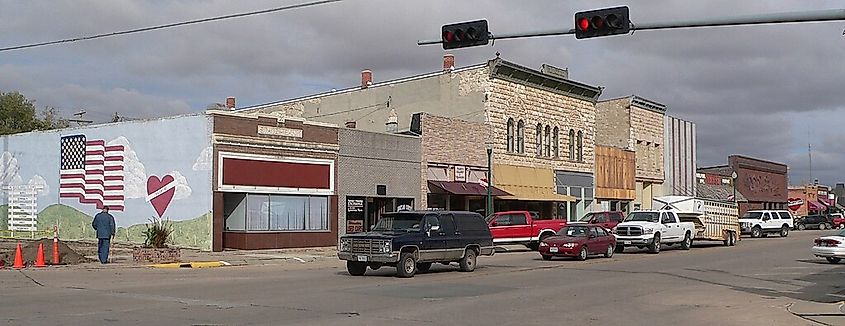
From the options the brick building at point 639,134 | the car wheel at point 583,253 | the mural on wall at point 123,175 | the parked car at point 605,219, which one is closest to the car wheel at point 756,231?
the brick building at point 639,134

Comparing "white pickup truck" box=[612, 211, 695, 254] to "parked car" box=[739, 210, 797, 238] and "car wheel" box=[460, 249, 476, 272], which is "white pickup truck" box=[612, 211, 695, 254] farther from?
"parked car" box=[739, 210, 797, 238]

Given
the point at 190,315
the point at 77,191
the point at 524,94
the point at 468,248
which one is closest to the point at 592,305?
the point at 190,315

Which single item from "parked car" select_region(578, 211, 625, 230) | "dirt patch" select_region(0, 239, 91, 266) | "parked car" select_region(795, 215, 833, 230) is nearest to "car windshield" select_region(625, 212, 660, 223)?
"parked car" select_region(578, 211, 625, 230)

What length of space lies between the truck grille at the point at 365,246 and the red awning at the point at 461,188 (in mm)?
19077

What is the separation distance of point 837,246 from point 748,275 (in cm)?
538

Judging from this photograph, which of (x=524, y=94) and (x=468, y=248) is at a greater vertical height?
(x=524, y=94)

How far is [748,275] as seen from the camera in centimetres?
2491

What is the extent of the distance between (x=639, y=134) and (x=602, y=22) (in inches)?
1787

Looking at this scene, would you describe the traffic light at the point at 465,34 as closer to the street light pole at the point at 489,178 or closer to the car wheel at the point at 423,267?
the car wheel at the point at 423,267

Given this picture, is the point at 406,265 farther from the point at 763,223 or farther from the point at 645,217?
the point at 763,223

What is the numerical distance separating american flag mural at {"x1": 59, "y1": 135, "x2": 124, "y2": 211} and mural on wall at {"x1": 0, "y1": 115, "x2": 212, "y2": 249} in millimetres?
40

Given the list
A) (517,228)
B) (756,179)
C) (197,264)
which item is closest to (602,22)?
(197,264)

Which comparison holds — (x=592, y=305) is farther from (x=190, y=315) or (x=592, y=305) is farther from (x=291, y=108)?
(x=291, y=108)

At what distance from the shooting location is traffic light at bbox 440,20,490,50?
17.0 m
